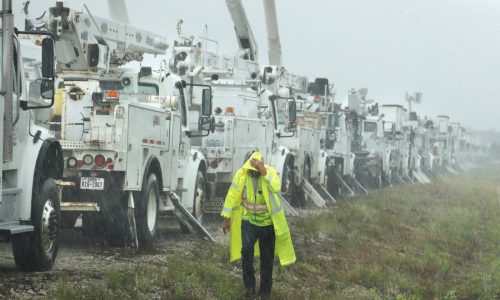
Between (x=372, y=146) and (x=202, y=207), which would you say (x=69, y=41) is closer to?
(x=202, y=207)

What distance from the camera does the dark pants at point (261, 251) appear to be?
9.86 metres

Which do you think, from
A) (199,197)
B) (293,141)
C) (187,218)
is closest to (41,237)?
(187,218)

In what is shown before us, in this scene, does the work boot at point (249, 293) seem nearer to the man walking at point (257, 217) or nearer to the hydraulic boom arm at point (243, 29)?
the man walking at point (257, 217)

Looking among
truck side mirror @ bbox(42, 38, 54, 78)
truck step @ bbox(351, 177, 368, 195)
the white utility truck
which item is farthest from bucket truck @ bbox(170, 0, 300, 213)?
truck step @ bbox(351, 177, 368, 195)

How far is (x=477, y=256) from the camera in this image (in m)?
16.4

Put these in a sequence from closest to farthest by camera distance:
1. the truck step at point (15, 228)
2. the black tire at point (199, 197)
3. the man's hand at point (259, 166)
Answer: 1. the truck step at point (15, 228)
2. the man's hand at point (259, 166)
3. the black tire at point (199, 197)

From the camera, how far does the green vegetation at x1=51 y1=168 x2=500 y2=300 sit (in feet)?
33.0

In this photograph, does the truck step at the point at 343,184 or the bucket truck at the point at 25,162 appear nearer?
the bucket truck at the point at 25,162

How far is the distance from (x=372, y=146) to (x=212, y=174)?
1994cm

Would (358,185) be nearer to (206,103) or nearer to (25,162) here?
(206,103)

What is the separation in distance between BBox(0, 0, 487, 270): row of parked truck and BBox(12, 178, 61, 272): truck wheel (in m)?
0.01

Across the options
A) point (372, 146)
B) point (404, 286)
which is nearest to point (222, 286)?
point (404, 286)

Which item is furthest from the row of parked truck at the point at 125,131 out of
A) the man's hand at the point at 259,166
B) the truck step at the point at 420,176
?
the truck step at the point at 420,176

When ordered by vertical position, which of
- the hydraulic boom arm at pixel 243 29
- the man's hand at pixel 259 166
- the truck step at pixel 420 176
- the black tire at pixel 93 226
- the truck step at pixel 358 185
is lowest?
the truck step at pixel 420 176
